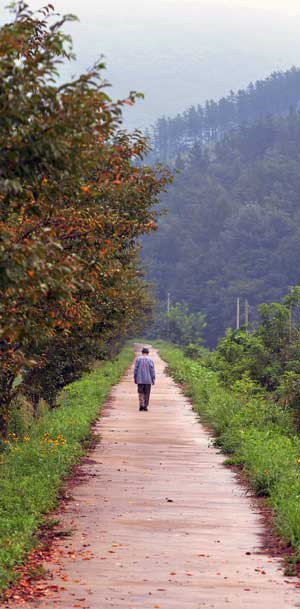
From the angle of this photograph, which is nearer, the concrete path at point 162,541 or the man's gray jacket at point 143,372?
the concrete path at point 162,541

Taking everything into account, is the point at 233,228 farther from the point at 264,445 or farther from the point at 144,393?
the point at 264,445

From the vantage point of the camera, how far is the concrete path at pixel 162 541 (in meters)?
8.35

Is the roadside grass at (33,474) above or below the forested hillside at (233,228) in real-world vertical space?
below

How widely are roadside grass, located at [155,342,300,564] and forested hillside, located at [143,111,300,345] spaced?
9787cm

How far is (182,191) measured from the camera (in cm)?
15712

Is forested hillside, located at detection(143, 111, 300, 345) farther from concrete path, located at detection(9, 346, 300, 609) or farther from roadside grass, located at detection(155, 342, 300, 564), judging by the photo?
concrete path, located at detection(9, 346, 300, 609)

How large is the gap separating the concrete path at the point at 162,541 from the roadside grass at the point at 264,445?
30 cm

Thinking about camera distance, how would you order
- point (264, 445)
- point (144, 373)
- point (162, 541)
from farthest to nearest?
point (144, 373) → point (264, 445) → point (162, 541)

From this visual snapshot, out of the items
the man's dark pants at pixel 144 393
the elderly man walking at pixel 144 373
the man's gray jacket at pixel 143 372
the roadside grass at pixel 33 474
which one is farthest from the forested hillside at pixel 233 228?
the roadside grass at pixel 33 474

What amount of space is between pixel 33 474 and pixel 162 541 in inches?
139

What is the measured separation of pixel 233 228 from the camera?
137 metres

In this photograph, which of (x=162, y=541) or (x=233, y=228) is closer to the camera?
(x=162, y=541)

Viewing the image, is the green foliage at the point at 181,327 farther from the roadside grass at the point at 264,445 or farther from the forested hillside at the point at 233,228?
the roadside grass at the point at 264,445

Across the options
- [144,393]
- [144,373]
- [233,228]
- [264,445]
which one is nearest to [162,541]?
[264,445]
